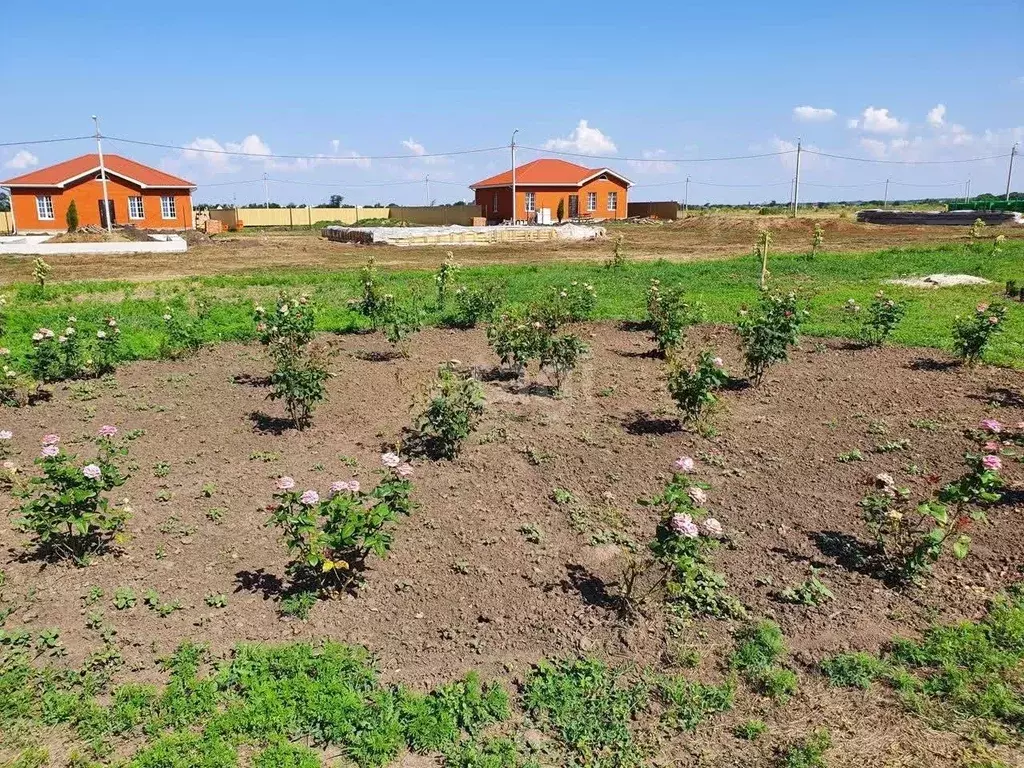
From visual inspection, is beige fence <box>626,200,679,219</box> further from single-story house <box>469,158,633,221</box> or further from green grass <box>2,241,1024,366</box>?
green grass <box>2,241,1024,366</box>

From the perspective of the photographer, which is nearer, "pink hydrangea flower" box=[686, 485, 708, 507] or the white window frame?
"pink hydrangea flower" box=[686, 485, 708, 507]

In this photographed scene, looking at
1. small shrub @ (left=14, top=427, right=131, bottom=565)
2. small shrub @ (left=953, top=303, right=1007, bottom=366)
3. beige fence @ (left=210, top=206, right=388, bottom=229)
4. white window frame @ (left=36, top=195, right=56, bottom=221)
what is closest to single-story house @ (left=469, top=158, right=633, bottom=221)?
beige fence @ (left=210, top=206, right=388, bottom=229)

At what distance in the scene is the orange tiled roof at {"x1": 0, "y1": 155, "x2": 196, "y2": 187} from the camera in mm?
34188

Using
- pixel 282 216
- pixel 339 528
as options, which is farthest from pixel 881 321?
pixel 282 216

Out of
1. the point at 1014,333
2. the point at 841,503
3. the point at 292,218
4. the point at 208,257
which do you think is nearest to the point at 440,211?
the point at 292,218

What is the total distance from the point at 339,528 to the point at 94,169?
38.0 meters

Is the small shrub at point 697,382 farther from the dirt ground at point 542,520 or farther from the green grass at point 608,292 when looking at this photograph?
the green grass at point 608,292

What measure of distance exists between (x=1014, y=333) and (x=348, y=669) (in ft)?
32.9

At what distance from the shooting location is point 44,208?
3484cm

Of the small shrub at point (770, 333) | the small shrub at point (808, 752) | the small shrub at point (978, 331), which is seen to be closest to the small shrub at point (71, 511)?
Result: the small shrub at point (808, 752)

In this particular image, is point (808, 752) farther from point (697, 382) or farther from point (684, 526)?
point (697, 382)

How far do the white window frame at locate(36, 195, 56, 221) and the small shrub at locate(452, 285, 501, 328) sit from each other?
3350cm

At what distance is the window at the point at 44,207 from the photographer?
Result: 114 feet

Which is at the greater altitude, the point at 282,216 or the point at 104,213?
the point at 282,216
